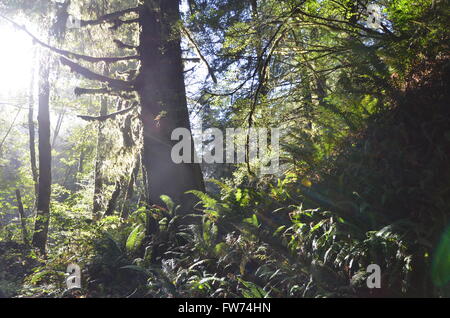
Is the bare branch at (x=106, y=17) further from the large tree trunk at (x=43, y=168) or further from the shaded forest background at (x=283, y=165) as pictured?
the large tree trunk at (x=43, y=168)

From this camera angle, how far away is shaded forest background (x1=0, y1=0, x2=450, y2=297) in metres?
3.50

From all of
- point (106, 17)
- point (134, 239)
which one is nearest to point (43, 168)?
point (106, 17)

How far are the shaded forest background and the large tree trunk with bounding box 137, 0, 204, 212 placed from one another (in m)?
0.03

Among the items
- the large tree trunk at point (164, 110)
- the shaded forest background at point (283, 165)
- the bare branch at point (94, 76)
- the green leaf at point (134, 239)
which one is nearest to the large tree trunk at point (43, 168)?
the shaded forest background at point (283, 165)

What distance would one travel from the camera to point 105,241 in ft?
17.9

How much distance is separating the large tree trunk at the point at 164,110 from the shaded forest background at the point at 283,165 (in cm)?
3

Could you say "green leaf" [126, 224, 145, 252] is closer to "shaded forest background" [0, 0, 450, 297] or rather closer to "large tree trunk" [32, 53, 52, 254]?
"shaded forest background" [0, 0, 450, 297]

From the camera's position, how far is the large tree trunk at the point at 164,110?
614 centimetres

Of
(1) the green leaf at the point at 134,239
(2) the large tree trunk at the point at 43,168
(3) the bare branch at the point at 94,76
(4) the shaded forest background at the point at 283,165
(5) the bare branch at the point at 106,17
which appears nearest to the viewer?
(4) the shaded forest background at the point at 283,165

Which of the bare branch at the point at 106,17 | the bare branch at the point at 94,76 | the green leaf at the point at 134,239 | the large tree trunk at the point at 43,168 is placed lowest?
the green leaf at the point at 134,239

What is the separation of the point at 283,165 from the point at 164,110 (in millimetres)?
2309

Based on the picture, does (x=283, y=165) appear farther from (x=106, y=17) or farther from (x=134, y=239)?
(x=106, y=17)

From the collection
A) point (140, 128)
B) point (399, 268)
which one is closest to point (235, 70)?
point (140, 128)

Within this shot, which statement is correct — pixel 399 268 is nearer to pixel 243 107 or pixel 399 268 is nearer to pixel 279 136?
pixel 243 107
